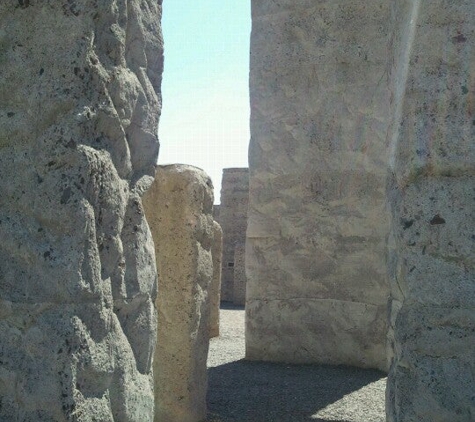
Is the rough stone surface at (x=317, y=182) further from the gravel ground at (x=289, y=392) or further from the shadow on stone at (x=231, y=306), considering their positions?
the shadow on stone at (x=231, y=306)

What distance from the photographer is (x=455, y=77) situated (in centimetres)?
191

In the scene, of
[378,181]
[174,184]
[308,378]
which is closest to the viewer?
[174,184]

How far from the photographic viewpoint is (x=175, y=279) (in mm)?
3291

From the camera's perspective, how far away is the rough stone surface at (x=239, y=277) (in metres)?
A: 10.5

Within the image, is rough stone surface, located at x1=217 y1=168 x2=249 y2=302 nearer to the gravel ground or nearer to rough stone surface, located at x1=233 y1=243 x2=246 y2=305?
rough stone surface, located at x1=233 y1=243 x2=246 y2=305

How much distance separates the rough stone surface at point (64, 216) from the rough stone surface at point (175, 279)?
1446mm

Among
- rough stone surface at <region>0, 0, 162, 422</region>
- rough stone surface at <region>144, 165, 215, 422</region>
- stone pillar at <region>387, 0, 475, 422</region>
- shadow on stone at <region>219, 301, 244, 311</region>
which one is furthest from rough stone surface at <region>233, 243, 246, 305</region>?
rough stone surface at <region>0, 0, 162, 422</region>

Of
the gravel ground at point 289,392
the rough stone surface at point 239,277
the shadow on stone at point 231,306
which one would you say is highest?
the rough stone surface at point 239,277

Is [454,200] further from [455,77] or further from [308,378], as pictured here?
[308,378]

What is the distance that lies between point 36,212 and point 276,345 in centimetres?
415

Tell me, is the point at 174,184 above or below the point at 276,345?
above

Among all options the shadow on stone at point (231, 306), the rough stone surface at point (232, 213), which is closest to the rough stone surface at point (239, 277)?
the shadow on stone at point (231, 306)

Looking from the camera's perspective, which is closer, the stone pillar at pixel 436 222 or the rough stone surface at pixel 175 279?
the stone pillar at pixel 436 222

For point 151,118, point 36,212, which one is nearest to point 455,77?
point 151,118
